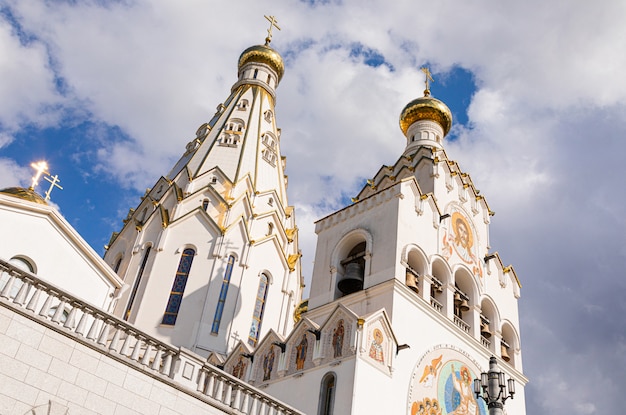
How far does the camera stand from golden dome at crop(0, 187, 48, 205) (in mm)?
15094

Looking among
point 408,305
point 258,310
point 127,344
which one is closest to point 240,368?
point 408,305

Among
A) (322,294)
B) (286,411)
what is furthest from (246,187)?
(286,411)

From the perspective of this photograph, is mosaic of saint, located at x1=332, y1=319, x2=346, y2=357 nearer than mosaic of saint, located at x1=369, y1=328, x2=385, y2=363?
No

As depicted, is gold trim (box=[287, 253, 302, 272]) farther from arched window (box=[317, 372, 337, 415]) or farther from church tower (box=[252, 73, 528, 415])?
arched window (box=[317, 372, 337, 415])

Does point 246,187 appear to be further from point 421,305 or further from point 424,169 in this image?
point 421,305

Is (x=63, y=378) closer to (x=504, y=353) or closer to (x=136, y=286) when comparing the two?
(x=504, y=353)

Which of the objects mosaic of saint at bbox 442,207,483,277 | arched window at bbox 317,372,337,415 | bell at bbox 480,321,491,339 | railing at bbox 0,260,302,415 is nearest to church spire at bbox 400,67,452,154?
mosaic of saint at bbox 442,207,483,277

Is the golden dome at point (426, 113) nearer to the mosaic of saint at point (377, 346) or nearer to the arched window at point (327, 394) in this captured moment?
the mosaic of saint at point (377, 346)

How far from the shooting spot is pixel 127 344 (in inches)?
337

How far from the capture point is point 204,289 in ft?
73.5

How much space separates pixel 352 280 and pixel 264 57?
20.1 meters

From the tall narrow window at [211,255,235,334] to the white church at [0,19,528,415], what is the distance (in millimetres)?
83

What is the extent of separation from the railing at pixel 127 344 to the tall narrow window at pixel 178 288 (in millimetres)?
11925

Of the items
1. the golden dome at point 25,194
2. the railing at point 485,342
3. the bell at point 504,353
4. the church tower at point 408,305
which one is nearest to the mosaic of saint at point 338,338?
the church tower at point 408,305
